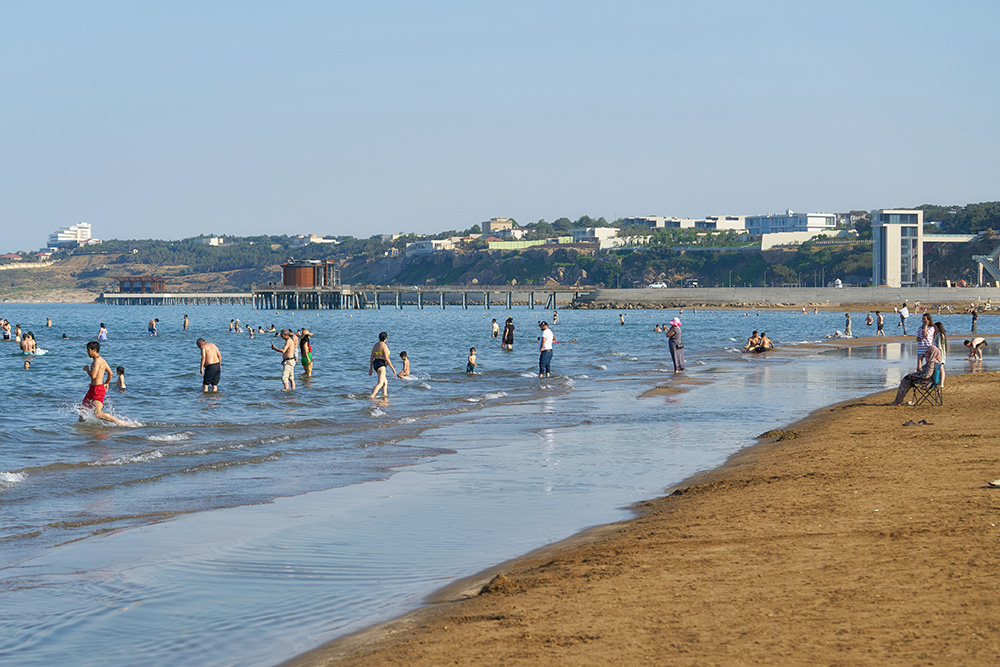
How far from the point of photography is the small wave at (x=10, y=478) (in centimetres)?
1101

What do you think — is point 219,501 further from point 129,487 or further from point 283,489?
point 129,487

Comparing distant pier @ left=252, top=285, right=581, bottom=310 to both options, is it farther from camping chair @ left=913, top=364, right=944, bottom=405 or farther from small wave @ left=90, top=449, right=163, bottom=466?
small wave @ left=90, top=449, right=163, bottom=466

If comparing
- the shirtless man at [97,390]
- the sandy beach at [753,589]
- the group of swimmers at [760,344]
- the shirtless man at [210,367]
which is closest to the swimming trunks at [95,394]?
the shirtless man at [97,390]

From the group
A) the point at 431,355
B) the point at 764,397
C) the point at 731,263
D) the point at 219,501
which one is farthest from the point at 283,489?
the point at 731,263

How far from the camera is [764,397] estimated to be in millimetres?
20750

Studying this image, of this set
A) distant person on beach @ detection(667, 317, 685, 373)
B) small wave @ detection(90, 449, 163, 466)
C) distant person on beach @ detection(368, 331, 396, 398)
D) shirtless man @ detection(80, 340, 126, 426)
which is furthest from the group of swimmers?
small wave @ detection(90, 449, 163, 466)

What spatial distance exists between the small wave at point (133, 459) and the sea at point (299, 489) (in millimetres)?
34

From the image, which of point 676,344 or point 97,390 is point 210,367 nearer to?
point 97,390

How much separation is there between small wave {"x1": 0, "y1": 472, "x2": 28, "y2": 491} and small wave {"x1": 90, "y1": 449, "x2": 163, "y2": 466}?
1.10 meters

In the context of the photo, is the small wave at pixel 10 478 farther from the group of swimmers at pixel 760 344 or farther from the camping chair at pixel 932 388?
the group of swimmers at pixel 760 344

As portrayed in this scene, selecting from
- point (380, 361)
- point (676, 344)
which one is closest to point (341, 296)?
point (676, 344)

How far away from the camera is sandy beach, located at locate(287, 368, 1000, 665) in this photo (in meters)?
4.55

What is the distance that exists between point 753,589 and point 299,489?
632 cm

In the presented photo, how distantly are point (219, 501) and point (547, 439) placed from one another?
5830mm
